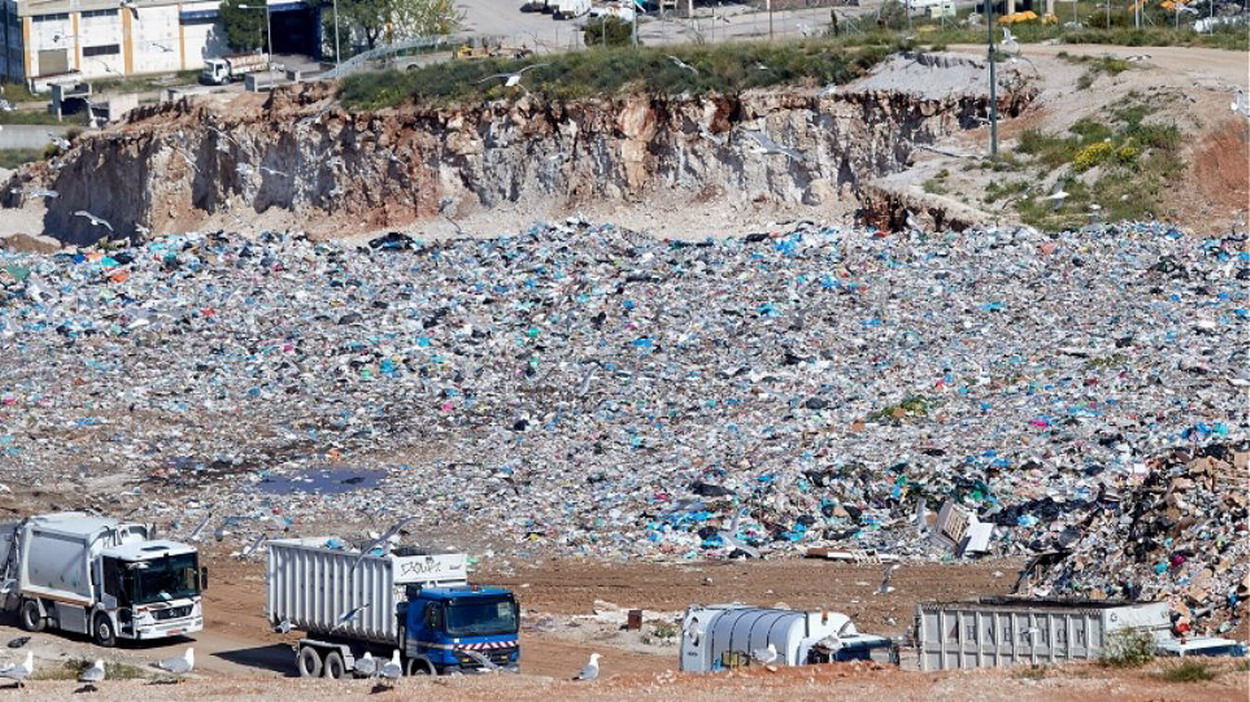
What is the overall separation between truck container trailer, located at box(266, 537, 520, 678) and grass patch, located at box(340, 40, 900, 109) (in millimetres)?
25819

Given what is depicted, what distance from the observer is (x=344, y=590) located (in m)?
18.4

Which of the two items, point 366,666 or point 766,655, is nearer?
point 766,655

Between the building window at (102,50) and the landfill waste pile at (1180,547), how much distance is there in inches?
2424

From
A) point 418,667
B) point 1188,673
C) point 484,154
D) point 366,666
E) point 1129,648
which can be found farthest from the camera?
point 484,154

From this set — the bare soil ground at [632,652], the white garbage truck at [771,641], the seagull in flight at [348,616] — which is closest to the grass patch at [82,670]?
the bare soil ground at [632,652]

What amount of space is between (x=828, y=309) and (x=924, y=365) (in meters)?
3.31

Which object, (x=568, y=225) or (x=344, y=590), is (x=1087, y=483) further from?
(x=568, y=225)

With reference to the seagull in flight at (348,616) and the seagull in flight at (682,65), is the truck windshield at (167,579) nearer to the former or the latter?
the seagull in flight at (348,616)

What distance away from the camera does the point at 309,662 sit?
18438 mm

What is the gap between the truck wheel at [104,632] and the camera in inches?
796

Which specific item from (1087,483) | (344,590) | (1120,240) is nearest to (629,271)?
(1120,240)

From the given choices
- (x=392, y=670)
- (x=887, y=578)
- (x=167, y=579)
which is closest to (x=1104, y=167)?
(x=887, y=578)

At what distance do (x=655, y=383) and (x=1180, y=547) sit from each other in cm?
1136

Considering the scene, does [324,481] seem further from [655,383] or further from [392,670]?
[392,670]
